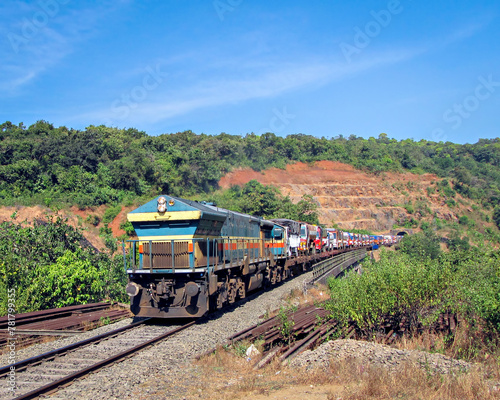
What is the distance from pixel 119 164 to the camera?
49031 mm

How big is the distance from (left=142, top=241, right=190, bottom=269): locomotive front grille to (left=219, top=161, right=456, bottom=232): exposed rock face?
57.8 meters

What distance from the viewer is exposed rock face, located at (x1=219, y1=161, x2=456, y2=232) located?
7644cm

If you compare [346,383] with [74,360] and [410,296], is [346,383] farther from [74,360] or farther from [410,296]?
[74,360]

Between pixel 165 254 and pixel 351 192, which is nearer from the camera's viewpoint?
pixel 165 254

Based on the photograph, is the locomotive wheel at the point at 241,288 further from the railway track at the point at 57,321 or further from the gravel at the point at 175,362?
the gravel at the point at 175,362

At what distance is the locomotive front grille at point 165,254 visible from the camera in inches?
500

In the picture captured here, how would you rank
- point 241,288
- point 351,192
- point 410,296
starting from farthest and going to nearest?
point 351,192, point 241,288, point 410,296

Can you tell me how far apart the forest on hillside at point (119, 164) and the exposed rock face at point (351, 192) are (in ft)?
9.14

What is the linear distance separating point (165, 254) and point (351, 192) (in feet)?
238

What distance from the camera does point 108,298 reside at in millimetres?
17703

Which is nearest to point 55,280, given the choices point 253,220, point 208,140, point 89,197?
point 253,220

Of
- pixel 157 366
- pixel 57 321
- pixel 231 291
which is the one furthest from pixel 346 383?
pixel 57 321

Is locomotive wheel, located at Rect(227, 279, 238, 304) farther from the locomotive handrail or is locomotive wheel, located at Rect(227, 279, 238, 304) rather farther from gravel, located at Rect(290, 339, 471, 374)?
gravel, located at Rect(290, 339, 471, 374)

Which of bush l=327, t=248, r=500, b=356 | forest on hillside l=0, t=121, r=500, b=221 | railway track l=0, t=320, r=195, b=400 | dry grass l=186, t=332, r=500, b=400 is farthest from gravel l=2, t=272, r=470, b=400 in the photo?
forest on hillside l=0, t=121, r=500, b=221
